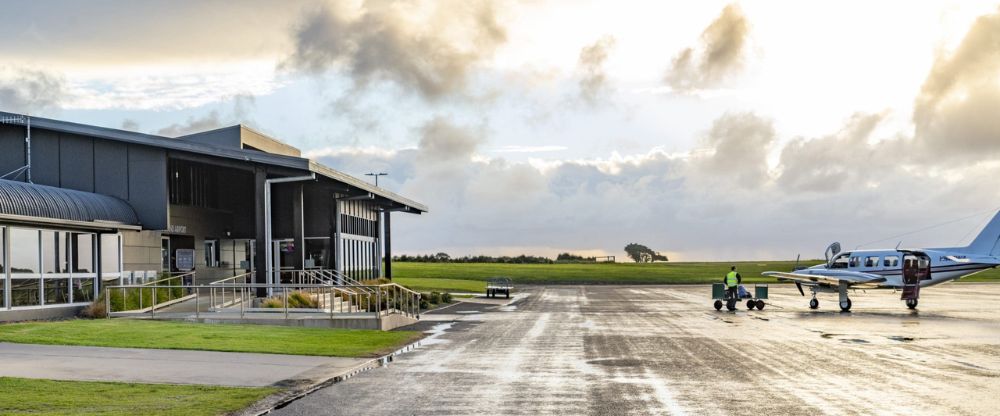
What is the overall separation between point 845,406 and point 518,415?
4167mm

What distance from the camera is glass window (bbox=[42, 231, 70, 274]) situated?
2752cm

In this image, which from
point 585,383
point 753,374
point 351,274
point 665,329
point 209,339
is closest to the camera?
point 585,383

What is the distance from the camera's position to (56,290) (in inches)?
1101

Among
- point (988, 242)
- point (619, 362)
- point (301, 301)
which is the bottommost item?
point (619, 362)

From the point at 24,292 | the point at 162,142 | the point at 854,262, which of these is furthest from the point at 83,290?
the point at 854,262

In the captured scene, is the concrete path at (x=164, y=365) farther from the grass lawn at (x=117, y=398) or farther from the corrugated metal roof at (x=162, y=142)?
the corrugated metal roof at (x=162, y=142)

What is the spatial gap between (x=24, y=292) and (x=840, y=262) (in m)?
32.5

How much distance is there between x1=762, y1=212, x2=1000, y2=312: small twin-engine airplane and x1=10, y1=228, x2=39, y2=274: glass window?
27562 millimetres

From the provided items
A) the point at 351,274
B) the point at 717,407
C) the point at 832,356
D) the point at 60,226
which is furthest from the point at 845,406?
the point at 351,274

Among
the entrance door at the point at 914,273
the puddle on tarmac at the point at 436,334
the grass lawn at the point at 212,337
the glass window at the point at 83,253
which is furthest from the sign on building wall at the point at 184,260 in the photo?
the entrance door at the point at 914,273

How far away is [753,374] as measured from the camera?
1543 centimetres

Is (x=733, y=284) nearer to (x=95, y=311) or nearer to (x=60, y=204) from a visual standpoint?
(x=95, y=311)

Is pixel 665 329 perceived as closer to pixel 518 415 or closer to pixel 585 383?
pixel 585 383

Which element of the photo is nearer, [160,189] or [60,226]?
[60,226]
